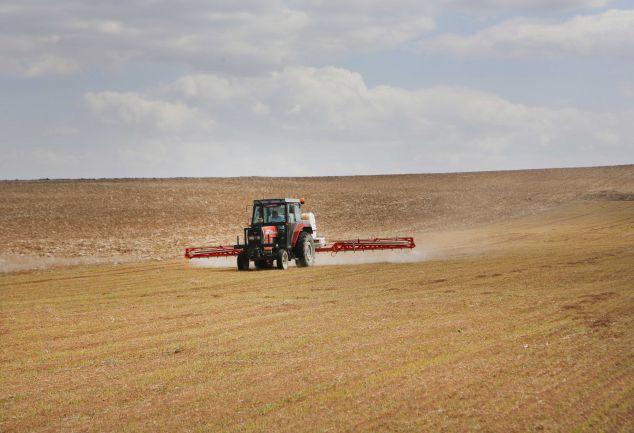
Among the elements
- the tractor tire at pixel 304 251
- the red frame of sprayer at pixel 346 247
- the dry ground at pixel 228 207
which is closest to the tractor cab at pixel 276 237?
the tractor tire at pixel 304 251

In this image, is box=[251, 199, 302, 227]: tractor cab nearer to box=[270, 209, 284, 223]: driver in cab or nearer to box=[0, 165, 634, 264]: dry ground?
box=[270, 209, 284, 223]: driver in cab

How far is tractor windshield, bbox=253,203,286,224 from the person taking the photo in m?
29.9

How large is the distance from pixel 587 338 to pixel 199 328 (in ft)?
23.1

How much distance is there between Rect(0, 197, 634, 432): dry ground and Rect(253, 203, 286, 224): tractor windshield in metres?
3.84

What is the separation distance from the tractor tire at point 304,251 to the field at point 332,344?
→ 145 cm

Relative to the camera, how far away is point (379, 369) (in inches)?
460

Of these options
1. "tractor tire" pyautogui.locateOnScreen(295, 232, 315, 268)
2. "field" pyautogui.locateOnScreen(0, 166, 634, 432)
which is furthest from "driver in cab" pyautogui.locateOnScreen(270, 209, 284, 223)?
"field" pyautogui.locateOnScreen(0, 166, 634, 432)

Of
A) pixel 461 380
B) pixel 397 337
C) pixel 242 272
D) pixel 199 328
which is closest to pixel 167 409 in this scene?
pixel 461 380

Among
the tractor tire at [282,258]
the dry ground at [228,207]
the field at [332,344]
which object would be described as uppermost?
the dry ground at [228,207]

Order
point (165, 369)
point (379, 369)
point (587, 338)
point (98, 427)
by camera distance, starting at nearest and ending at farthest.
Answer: point (98, 427), point (379, 369), point (165, 369), point (587, 338)

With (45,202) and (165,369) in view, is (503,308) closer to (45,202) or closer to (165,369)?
(165,369)

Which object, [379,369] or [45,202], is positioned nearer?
[379,369]

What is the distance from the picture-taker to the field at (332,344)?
9656 mm

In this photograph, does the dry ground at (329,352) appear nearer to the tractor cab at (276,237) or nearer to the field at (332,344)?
the field at (332,344)
